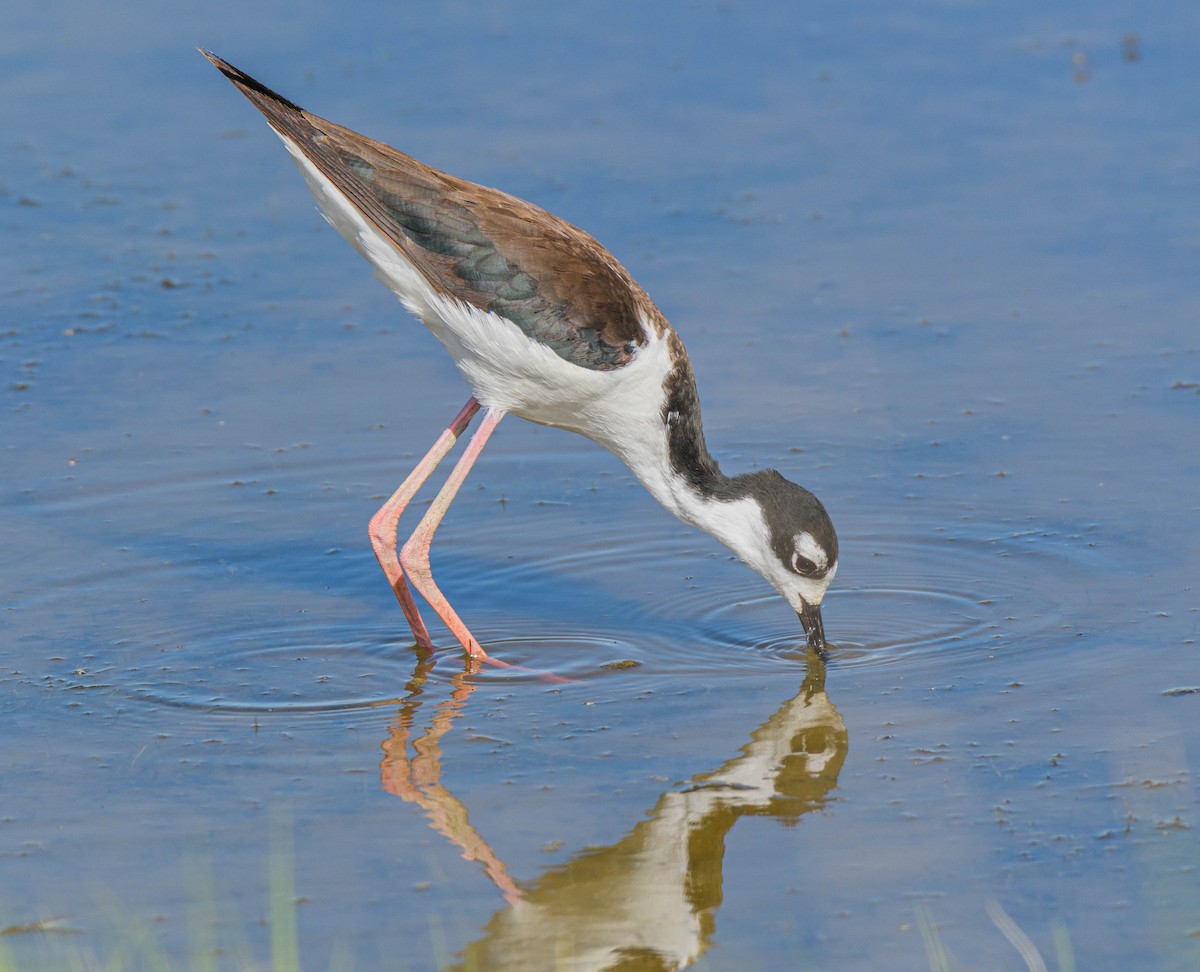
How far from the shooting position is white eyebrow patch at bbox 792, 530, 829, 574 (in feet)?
24.2

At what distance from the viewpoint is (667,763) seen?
6.55 metres

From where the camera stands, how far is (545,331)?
24.4ft

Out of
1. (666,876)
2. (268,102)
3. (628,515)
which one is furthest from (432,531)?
(666,876)

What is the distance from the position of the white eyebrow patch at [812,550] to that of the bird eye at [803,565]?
12 mm

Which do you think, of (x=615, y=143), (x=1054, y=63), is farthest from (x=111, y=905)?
(x=1054, y=63)

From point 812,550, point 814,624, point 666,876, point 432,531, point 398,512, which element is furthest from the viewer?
point 398,512

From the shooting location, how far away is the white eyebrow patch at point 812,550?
738cm

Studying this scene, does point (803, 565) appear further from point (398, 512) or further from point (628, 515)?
point (398, 512)

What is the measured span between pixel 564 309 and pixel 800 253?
4.41 m

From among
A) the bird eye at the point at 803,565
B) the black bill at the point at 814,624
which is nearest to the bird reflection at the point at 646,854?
the black bill at the point at 814,624

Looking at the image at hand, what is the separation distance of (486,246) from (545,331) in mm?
448

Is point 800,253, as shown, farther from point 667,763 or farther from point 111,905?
point 111,905

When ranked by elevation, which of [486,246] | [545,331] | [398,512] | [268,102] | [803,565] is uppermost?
[268,102]

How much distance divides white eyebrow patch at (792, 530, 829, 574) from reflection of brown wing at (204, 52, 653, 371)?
39.7 inches
